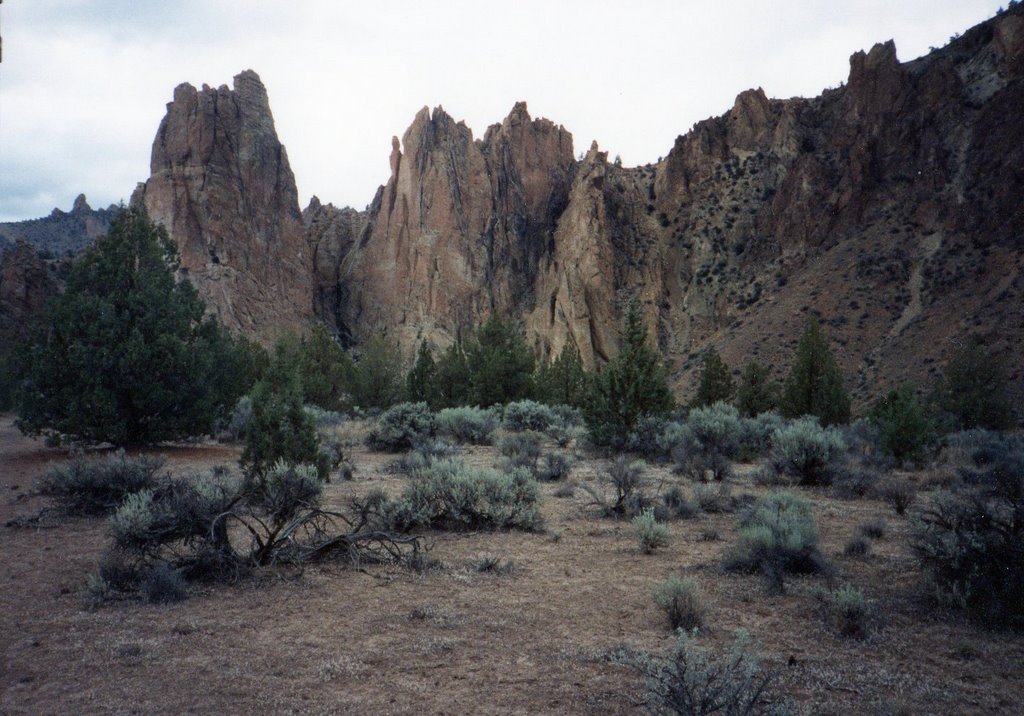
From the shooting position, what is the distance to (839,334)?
47.1m

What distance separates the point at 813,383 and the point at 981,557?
2072 centimetres

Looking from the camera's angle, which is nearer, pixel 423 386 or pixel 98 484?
pixel 98 484

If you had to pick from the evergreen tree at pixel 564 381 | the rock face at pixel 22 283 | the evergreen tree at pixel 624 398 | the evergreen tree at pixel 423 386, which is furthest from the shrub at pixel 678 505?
the rock face at pixel 22 283

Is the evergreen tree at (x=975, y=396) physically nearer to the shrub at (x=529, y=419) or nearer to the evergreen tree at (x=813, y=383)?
the evergreen tree at (x=813, y=383)

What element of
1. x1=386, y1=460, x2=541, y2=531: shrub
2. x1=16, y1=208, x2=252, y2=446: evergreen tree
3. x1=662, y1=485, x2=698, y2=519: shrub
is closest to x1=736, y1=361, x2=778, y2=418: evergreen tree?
x1=662, y1=485, x2=698, y2=519: shrub

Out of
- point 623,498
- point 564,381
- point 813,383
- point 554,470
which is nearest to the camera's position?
point 623,498

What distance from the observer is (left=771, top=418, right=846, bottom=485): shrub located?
1166cm

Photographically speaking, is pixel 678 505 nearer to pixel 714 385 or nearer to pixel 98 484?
pixel 98 484

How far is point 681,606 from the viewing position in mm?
4980

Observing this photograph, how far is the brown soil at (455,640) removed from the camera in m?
3.76

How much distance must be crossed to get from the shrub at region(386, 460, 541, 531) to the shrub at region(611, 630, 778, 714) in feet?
13.9

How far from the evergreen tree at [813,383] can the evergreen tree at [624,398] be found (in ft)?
34.1

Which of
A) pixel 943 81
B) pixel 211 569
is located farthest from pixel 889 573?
pixel 943 81

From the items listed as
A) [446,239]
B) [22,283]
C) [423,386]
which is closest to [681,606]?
[423,386]
